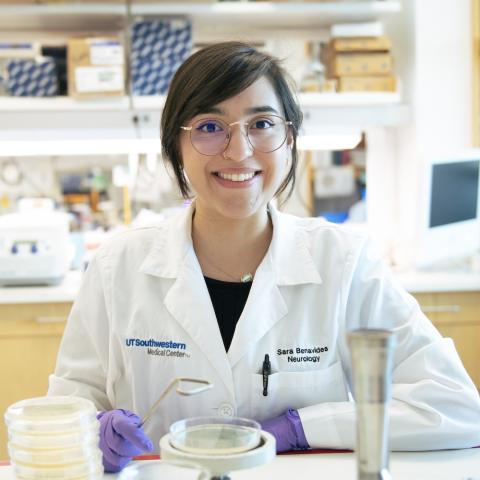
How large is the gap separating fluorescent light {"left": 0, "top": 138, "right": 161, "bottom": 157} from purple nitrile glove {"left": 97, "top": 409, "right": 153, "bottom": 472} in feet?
6.89

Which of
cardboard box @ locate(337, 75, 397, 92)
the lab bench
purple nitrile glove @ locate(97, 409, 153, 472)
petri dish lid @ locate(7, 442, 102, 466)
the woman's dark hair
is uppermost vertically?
cardboard box @ locate(337, 75, 397, 92)

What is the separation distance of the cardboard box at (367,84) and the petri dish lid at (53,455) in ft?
8.67

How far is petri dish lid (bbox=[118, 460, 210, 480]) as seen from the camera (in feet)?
3.14

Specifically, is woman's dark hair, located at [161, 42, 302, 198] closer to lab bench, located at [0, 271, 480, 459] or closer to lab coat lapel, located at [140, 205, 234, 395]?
lab coat lapel, located at [140, 205, 234, 395]

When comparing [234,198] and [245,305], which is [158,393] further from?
[234,198]

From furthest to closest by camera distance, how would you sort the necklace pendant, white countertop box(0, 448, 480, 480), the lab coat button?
1. the necklace pendant
2. the lab coat button
3. white countertop box(0, 448, 480, 480)

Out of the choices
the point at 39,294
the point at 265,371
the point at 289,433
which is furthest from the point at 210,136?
the point at 39,294

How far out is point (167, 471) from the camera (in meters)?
0.99

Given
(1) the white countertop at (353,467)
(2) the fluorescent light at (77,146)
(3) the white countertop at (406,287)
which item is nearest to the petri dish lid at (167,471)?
(1) the white countertop at (353,467)

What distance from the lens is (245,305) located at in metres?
1.64

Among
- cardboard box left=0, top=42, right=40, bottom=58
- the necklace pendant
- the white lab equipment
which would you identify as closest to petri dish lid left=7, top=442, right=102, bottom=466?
the necklace pendant

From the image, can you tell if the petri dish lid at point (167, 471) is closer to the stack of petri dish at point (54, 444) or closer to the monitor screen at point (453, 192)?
the stack of petri dish at point (54, 444)

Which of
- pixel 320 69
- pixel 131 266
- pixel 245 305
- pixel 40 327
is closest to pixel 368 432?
pixel 245 305

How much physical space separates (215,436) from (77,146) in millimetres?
2514
